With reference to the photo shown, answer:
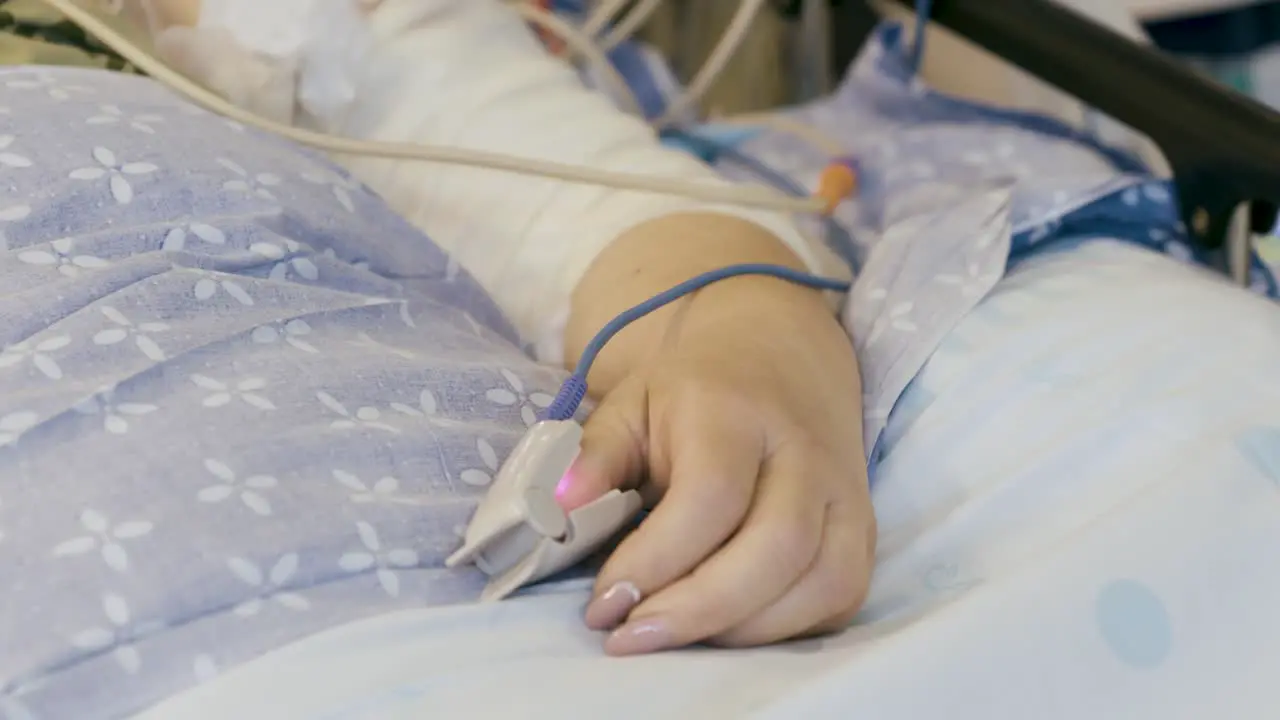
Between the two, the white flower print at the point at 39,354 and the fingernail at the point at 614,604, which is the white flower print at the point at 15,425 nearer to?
the white flower print at the point at 39,354

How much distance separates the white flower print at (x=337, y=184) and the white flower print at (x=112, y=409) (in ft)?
0.54

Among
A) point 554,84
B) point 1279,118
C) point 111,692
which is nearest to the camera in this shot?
point 111,692

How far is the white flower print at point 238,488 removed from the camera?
39 cm

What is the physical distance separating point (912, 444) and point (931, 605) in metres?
0.10

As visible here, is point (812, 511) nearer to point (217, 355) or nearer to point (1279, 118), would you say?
point (217, 355)

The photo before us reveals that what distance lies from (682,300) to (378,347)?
0.15 m

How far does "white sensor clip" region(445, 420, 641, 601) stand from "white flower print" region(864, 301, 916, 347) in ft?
0.64

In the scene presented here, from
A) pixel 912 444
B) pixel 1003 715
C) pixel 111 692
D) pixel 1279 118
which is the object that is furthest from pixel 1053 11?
pixel 111 692

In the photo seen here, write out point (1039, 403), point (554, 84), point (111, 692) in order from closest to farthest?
point (111, 692) → point (1039, 403) → point (554, 84)

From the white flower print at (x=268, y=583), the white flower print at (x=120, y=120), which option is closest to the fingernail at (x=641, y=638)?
the white flower print at (x=268, y=583)

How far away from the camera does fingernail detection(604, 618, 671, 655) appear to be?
38 cm

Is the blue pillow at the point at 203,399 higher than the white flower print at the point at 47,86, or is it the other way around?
the white flower print at the point at 47,86

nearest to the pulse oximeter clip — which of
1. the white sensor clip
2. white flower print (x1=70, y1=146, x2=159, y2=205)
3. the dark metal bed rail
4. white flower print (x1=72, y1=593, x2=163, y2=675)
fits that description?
the white sensor clip

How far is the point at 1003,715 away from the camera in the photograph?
14.4 inches
